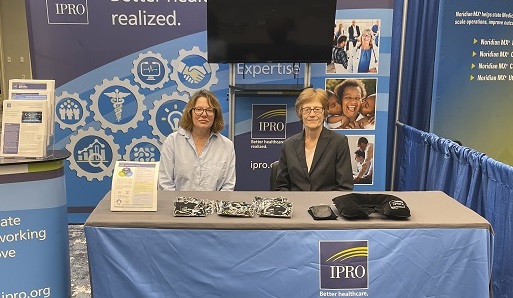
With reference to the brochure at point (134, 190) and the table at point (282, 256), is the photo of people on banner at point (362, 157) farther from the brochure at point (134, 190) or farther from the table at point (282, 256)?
the brochure at point (134, 190)

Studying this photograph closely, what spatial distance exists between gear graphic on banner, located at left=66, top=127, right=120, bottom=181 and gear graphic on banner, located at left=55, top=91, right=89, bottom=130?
0.09 m

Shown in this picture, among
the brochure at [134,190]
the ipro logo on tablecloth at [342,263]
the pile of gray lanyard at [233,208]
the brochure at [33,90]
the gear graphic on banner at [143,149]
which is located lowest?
the ipro logo on tablecloth at [342,263]

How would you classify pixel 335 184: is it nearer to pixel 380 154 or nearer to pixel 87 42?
pixel 380 154

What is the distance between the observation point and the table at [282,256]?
1802 mm

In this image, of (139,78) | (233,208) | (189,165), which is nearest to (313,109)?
(189,165)

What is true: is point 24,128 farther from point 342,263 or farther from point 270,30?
point 270,30

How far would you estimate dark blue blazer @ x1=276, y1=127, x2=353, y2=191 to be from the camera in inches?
102

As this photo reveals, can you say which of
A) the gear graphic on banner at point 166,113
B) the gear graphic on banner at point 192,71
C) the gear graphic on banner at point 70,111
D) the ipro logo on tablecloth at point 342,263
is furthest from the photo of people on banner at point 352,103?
the ipro logo on tablecloth at point 342,263

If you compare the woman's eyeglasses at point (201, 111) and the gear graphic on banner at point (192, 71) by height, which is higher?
the gear graphic on banner at point (192, 71)

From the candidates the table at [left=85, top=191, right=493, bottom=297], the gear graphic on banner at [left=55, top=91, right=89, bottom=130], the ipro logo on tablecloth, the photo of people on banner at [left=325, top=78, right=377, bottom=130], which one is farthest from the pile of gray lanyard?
the gear graphic on banner at [left=55, top=91, right=89, bottom=130]

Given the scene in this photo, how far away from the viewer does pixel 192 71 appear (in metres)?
3.91

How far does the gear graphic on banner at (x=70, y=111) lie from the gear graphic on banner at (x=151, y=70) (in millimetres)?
515

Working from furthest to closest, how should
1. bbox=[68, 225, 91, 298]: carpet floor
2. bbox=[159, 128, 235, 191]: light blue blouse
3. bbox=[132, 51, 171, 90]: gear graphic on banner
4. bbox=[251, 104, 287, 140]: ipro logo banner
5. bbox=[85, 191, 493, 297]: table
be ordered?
bbox=[251, 104, 287, 140]: ipro logo banner → bbox=[132, 51, 171, 90]: gear graphic on banner → bbox=[68, 225, 91, 298]: carpet floor → bbox=[159, 128, 235, 191]: light blue blouse → bbox=[85, 191, 493, 297]: table

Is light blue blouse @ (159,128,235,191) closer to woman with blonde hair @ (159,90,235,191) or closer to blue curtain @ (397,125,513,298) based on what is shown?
woman with blonde hair @ (159,90,235,191)
